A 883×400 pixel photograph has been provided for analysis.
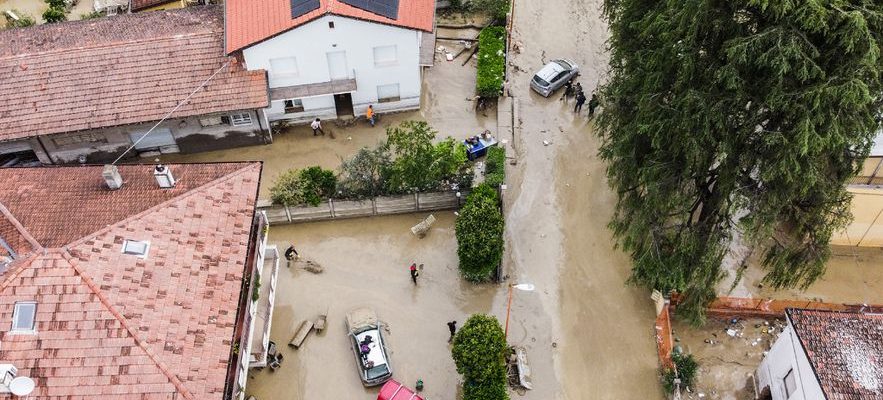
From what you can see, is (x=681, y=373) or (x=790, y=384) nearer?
(x=790, y=384)

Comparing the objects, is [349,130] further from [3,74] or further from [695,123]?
[695,123]

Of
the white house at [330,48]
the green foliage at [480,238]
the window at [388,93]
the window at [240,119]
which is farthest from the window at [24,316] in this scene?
the window at [388,93]

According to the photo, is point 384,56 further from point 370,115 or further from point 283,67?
point 283,67

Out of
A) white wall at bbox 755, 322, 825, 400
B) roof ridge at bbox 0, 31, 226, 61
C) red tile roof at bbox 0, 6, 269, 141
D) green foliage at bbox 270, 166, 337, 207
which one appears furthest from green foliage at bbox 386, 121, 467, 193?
white wall at bbox 755, 322, 825, 400

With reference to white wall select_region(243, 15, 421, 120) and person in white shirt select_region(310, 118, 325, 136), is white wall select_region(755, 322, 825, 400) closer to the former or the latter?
white wall select_region(243, 15, 421, 120)

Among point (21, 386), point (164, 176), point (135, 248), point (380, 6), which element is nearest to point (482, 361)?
point (135, 248)

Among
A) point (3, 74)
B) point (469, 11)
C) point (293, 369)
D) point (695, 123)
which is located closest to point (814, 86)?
point (695, 123)
